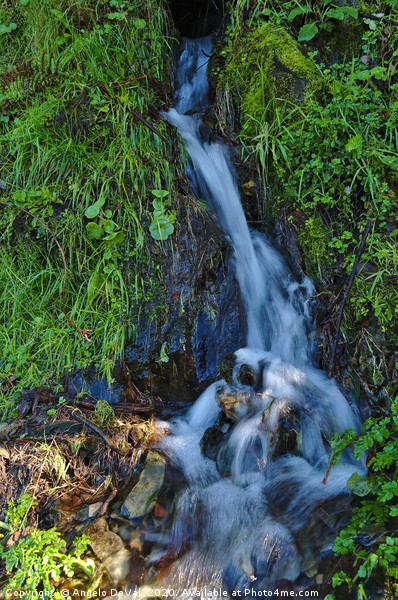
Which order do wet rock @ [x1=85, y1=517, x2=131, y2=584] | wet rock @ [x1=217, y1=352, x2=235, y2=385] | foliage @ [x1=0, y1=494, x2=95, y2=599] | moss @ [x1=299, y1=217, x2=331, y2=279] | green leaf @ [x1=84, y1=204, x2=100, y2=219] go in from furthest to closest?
green leaf @ [x1=84, y1=204, x2=100, y2=219], moss @ [x1=299, y1=217, x2=331, y2=279], wet rock @ [x1=217, y1=352, x2=235, y2=385], wet rock @ [x1=85, y1=517, x2=131, y2=584], foliage @ [x1=0, y1=494, x2=95, y2=599]

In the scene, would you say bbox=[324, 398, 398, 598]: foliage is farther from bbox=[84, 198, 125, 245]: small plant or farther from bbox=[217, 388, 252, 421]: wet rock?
bbox=[84, 198, 125, 245]: small plant

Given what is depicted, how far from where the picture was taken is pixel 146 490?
240cm

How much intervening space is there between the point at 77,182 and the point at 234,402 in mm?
2156

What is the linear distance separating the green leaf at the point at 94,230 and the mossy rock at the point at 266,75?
5.06ft

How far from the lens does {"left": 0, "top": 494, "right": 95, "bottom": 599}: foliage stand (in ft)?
6.16

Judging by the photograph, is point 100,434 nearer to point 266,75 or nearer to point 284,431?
point 284,431

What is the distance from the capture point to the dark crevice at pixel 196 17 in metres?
4.57

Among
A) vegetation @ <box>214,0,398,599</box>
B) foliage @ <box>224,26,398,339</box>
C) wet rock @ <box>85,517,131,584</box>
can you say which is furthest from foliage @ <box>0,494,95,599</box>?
foliage @ <box>224,26,398,339</box>

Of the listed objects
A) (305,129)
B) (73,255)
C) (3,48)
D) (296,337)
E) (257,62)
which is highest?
(3,48)

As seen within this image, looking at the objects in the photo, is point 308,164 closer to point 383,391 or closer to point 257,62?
point 257,62

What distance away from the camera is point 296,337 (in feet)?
10.3

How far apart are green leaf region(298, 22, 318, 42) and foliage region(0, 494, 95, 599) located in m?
4.02

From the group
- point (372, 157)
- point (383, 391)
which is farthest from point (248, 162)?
point (383, 391)

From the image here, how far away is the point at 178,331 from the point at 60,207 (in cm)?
144
